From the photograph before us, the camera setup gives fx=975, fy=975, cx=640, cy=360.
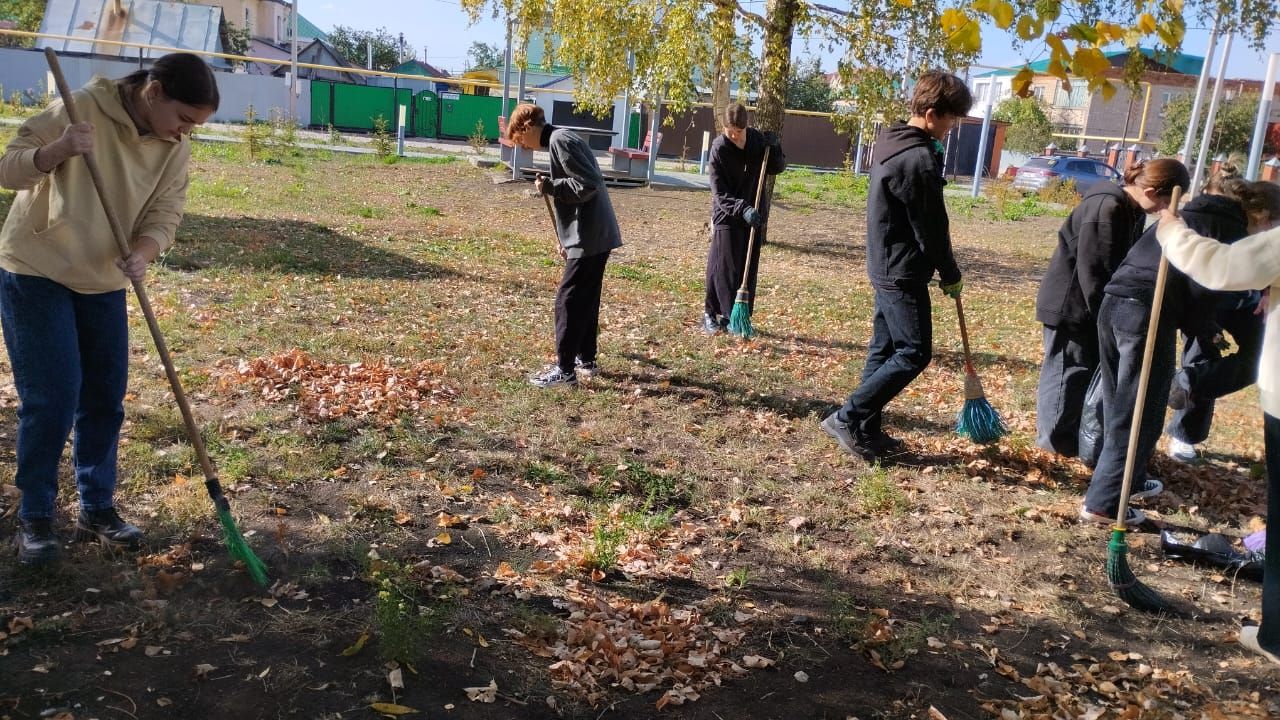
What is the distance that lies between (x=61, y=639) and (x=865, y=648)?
2.77 meters

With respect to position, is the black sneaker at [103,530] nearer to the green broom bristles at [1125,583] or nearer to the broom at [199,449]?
the broom at [199,449]

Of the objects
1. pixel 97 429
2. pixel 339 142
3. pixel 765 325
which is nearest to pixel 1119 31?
pixel 97 429

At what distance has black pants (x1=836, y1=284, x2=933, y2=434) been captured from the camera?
5090 mm

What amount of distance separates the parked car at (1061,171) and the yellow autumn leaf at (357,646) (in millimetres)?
26575

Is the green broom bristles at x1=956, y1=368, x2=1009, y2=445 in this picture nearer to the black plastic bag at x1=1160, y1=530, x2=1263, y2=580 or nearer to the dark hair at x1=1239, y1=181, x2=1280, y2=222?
the black plastic bag at x1=1160, y1=530, x2=1263, y2=580

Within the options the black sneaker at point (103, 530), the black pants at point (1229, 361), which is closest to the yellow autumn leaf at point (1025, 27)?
the black pants at point (1229, 361)

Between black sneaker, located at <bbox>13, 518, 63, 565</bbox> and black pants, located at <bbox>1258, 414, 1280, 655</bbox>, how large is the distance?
4.25m

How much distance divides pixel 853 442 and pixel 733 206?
2.84m

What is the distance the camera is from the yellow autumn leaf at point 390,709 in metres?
2.97

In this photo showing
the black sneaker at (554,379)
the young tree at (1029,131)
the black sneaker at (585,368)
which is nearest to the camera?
the black sneaker at (554,379)

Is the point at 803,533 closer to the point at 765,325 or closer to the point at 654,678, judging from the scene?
the point at 654,678

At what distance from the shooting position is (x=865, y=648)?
3.59 meters

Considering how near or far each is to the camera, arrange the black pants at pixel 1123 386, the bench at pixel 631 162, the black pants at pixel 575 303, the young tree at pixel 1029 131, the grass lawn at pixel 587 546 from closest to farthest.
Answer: the grass lawn at pixel 587 546
the black pants at pixel 1123 386
the black pants at pixel 575 303
the bench at pixel 631 162
the young tree at pixel 1029 131

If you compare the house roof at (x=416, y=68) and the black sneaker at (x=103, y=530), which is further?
the house roof at (x=416, y=68)
